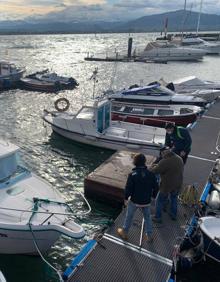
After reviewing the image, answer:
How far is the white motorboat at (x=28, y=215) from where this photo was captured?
9.48 meters

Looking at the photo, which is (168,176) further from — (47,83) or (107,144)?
(47,83)

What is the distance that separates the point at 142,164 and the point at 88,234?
4820mm

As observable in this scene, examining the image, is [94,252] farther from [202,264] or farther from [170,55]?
[170,55]

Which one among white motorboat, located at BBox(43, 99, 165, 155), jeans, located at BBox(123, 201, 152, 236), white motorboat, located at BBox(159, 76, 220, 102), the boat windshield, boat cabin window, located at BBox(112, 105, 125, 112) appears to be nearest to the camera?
jeans, located at BBox(123, 201, 152, 236)

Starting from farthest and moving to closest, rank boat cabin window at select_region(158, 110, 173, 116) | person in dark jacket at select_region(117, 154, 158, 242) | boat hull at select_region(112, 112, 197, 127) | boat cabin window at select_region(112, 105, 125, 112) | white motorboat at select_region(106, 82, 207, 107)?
white motorboat at select_region(106, 82, 207, 107), boat cabin window at select_region(112, 105, 125, 112), boat cabin window at select_region(158, 110, 173, 116), boat hull at select_region(112, 112, 197, 127), person in dark jacket at select_region(117, 154, 158, 242)

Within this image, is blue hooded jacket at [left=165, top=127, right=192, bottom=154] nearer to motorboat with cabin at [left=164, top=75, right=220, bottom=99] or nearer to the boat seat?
the boat seat

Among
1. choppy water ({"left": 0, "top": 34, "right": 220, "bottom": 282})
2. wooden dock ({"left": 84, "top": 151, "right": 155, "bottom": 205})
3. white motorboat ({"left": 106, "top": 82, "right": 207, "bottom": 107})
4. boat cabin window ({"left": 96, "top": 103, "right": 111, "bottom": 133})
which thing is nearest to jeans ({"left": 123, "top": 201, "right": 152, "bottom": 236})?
choppy water ({"left": 0, "top": 34, "right": 220, "bottom": 282})

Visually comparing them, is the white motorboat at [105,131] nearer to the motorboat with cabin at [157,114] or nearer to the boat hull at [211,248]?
the motorboat with cabin at [157,114]

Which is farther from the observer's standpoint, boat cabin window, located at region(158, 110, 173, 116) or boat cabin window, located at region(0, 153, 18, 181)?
boat cabin window, located at region(158, 110, 173, 116)

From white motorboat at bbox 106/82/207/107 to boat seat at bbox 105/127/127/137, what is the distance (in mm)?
5669

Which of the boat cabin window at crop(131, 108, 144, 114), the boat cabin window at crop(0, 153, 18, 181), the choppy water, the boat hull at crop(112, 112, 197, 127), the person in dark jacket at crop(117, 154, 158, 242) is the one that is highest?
the person in dark jacket at crop(117, 154, 158, 242)

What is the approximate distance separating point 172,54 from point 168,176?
5982cm

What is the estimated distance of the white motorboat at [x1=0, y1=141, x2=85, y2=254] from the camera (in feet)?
31.1

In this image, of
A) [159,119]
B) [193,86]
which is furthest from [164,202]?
[193,86]
